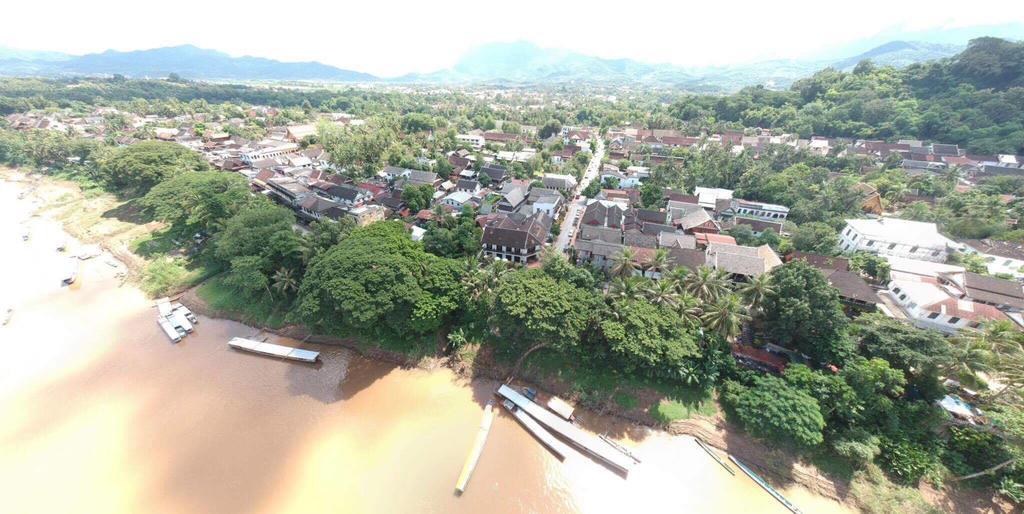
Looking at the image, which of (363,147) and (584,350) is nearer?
(584,350)

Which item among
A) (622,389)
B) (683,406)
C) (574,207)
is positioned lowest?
(683,406)

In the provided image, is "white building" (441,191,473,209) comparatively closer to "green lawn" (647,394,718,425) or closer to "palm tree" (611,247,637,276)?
"palm tree" (611,247,637,276)

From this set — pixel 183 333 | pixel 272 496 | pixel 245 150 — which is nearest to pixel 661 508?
pixel 272 496

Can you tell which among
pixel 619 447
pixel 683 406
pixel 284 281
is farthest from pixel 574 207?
pixel 284 281

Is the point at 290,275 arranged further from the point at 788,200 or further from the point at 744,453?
the point at 788,200

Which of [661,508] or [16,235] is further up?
[16,235]

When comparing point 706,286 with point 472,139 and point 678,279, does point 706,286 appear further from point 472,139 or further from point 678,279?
point 472,139

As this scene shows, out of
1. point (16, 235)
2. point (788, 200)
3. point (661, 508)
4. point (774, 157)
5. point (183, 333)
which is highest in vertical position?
point (774, 157)
